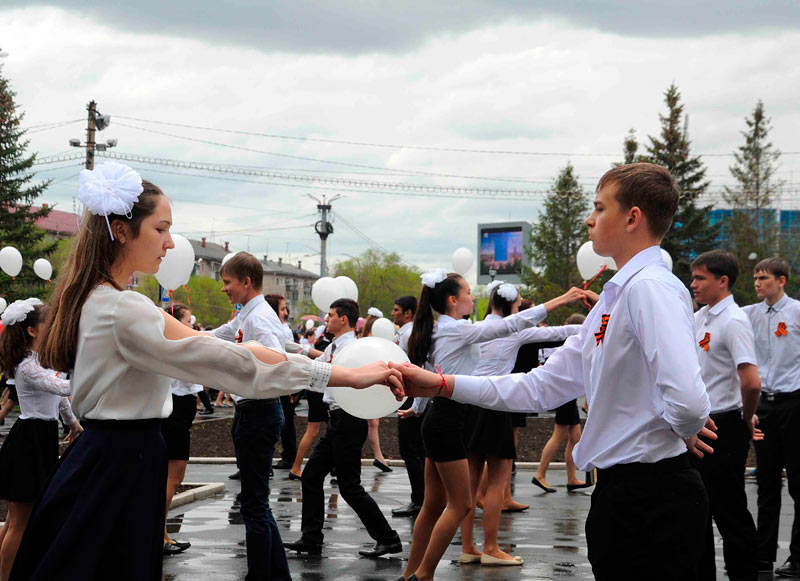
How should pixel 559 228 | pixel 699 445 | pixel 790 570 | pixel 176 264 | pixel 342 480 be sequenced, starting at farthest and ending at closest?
pixel 559 228 < pixel 176 264 < pixel 342 480 < pixel 790 570 < pixel 699 445

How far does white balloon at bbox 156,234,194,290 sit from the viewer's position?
1069cm

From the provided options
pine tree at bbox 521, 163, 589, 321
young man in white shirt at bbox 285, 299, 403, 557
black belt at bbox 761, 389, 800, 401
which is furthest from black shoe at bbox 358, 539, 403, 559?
pine tree at bbox 521, 163, 589, 321

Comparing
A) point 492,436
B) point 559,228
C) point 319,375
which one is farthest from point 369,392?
point 559,228

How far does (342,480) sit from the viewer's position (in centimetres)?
817

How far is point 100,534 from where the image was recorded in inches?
128

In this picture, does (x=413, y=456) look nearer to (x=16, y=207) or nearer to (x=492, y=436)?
(x=492, y=436)

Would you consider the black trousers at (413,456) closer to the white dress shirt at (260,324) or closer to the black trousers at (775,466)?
the white dress shirt at (260,324)

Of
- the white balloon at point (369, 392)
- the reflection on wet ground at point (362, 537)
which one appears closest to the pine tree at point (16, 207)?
the reflection on wet ground at point (362, 537)

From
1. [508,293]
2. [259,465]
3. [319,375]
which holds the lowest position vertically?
[259,465]

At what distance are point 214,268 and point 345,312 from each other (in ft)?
433

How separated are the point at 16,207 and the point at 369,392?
3636cm

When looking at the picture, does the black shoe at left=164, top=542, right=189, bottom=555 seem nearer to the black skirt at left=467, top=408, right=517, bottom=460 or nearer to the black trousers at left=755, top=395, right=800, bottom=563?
the black skirt at left=467, top=408, right=517, bottom=460

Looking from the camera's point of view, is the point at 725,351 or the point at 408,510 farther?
the point at 408,510

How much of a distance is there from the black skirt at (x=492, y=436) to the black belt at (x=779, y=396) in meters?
2.25
